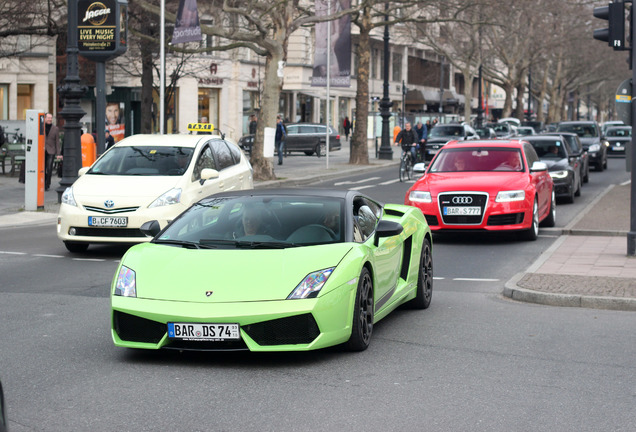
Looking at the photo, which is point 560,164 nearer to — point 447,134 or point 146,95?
point 447,134

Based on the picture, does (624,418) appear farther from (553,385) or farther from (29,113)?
(29,113)

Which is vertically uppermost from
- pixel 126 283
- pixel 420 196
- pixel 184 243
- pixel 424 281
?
pixel 420 196

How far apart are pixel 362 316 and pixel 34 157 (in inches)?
553

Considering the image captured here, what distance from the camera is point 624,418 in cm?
619

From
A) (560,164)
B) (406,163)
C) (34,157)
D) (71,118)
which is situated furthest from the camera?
(406,163)

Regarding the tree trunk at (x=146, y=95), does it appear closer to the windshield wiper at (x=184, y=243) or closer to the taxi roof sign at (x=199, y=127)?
the taxi roof sign at (x=199, y=127)

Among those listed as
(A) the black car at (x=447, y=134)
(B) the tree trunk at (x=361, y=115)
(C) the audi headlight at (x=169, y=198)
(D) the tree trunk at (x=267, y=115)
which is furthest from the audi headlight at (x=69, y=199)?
(B) the tree trunk at (x=361, y=115)

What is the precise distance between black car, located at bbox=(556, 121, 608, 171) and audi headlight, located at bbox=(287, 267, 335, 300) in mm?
31759

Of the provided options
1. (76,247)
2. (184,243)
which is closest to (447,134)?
(76,247)

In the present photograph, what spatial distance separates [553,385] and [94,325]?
3982mm

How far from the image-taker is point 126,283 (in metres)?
7.73

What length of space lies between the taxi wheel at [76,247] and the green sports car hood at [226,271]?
22.2 ft

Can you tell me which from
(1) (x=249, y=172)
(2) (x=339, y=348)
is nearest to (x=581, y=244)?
(1) (x=249, y=172)

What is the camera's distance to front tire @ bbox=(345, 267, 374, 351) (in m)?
7.80
